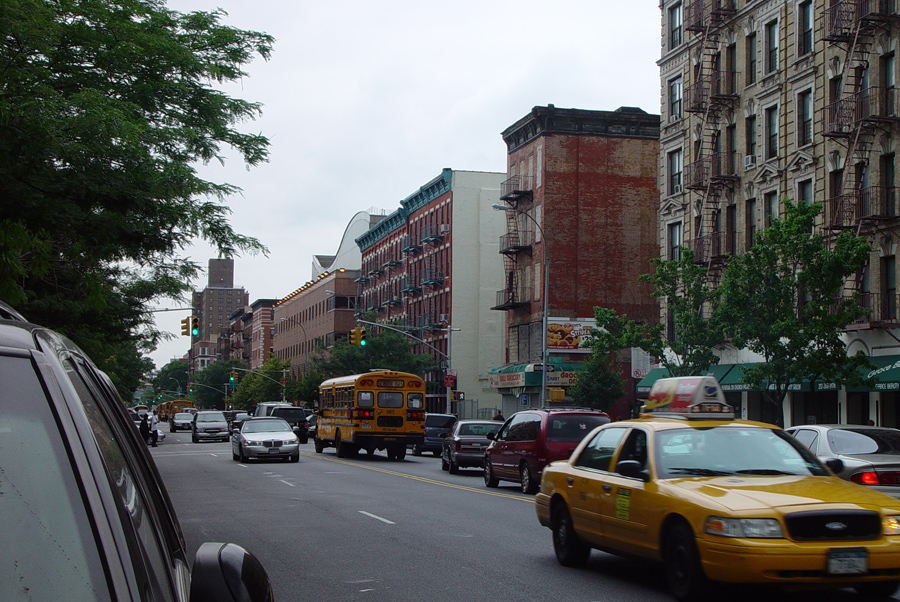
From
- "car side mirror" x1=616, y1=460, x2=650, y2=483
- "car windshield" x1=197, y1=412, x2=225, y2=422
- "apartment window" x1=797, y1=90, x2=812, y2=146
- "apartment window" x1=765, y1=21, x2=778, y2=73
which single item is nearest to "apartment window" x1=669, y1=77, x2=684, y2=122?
"apartment window" x1=765, y1=21, x2=778, y2=73

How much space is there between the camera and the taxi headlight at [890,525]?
8266 millimetres

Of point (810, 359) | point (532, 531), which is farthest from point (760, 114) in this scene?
point (532, 531)

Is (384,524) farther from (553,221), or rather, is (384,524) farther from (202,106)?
(553,221)

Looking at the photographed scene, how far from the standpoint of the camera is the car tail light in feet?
45.4

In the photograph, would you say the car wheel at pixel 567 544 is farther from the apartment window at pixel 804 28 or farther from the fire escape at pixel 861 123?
the apartment window at pixel 804 28

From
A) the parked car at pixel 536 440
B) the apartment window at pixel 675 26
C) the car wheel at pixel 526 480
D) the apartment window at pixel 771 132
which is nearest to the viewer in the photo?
the parked car at pixel 536 440

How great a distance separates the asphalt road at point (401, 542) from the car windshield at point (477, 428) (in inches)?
149

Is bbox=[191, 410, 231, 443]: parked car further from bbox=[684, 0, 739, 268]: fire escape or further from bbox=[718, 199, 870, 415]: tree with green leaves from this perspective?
bbox=[718, 199, 870, 415]: tree with green leaves

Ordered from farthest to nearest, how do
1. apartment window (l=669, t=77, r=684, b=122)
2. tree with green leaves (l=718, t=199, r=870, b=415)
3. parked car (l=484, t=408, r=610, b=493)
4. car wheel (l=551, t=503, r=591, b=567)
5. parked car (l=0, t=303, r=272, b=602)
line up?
apartment window (l=669, t=77, r=684, b=122) → tree with green leaves (l=718, t=199, r=870, b=415) → parked car (l=484, t=408, r=610, b=493) → car wheel (l=551, t=503, r=591, b=567) → parked car (l=0, t=303, r=272, b=602)

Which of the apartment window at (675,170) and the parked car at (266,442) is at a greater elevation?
the apartment window at (675,170)

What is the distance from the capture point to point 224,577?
246 cm

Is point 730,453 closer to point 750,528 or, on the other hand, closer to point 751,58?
point 750,528

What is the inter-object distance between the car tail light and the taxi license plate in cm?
619

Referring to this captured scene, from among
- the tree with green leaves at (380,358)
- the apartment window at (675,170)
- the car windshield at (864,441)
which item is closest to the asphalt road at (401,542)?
the car windshield at (864,441)
